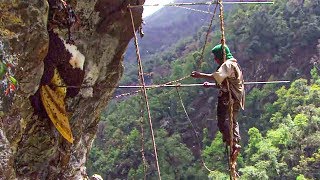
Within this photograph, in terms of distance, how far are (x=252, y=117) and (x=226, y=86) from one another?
3167 centimetres

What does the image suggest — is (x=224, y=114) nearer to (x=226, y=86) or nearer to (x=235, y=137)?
(x=235, y=137)

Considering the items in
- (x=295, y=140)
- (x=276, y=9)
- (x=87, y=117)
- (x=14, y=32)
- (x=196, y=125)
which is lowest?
(x=196, y=125)

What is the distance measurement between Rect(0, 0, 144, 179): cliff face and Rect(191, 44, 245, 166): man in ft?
5.18

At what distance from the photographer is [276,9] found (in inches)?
1617

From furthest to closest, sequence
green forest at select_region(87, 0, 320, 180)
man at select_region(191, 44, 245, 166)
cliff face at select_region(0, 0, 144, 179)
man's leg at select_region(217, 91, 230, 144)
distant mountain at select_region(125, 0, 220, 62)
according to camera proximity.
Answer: distant mountain at select_region(125, 0, 220, 62)
green forest at select_region(87, 0, 320, 180)
man's leg at select_region(217, 91, 230, 144)
man at select_region(191, 44, 245, 166)
cliff face at select_region(0, 0, 144, 179)

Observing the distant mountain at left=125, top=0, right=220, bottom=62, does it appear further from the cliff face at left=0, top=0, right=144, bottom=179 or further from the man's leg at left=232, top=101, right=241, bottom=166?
the man's leg at left=232, top=101, right=241, bottom=166

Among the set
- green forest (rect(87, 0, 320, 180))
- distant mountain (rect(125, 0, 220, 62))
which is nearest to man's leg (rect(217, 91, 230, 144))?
green forest (rect(87, 0, 320, 180))

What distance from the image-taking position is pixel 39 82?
4477 millimetres

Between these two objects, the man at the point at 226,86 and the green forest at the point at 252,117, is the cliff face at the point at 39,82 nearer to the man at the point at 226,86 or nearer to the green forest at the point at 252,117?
the man at the point at 226,86

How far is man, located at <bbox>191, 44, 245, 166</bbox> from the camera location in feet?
13.7

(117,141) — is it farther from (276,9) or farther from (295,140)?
(276,9)

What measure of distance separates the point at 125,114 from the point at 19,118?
114 feet

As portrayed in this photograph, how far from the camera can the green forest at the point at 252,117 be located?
81.2 ft

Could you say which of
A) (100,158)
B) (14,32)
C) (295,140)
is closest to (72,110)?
(14,32)
